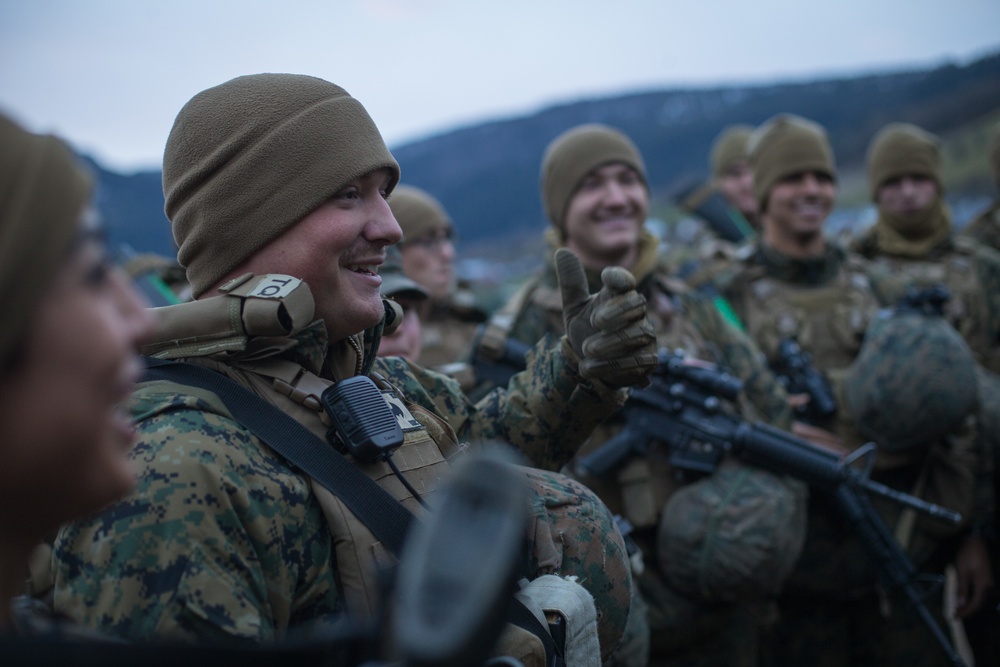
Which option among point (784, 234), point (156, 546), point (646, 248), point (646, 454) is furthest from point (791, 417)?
point (156, 546)

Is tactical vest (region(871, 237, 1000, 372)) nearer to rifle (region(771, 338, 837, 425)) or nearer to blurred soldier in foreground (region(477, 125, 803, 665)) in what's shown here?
rifle (region(771, 338, 837, 425))

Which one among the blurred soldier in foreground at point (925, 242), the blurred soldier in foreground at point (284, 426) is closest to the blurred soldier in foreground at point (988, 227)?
the blurred soldier in foreground at point (925, 242)

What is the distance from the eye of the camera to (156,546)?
1558 millimetres

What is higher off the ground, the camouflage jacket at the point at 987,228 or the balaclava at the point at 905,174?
the balaclava at the point at 905,174

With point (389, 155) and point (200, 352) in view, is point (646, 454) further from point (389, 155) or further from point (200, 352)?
point (200, 352)

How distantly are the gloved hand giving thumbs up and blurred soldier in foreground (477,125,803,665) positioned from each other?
104 centimetres

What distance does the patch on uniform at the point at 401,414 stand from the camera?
204 centimetres

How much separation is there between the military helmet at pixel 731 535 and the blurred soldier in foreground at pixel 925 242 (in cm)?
296

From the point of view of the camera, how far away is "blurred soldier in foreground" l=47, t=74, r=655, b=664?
1.57 meters

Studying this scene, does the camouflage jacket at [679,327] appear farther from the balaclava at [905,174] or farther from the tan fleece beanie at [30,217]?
the tan fleece beanie at [30,217]

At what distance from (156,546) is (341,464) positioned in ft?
1.32

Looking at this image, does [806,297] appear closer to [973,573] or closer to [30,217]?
[973,573]

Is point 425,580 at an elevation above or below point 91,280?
below

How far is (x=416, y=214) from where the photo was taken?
566cm
